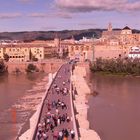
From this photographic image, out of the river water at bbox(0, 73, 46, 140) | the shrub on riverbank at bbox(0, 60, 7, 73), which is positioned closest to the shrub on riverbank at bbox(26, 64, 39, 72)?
the shrub on riverbank at bbox(0, 60, 7, 73)

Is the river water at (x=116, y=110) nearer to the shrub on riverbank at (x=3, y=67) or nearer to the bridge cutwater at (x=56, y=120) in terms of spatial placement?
the bridge cutwater at (x=56, y=120)

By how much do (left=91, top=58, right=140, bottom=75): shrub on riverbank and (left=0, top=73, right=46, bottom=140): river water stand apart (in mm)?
9571

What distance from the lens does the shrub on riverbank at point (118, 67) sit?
131ft

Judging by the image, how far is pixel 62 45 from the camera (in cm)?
6900

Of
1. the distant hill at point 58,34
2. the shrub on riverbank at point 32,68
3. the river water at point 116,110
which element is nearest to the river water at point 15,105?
the river water at point 116,110

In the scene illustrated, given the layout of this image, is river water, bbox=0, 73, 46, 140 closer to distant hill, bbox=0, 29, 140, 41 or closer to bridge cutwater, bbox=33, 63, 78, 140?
bridge cutwater, bbox=33, 63, 78, 140

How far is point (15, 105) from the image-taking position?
22.2m

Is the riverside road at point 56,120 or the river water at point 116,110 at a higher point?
the riverside road at point 56,120

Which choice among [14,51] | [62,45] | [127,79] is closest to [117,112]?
[127,79]

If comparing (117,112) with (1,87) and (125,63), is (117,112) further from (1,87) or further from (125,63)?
(125,63)

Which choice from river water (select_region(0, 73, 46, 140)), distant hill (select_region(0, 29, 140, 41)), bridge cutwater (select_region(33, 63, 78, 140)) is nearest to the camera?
bridge cutwater (select_region(33, 63, 78, 140))

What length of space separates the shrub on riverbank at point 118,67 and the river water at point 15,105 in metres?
9.57

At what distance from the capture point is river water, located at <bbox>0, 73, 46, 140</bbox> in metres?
16.6

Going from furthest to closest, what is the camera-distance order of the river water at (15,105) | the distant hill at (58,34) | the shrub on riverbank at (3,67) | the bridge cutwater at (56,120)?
the distant hill at (58,34) < the shrub on riverbank at (3,67) < the river water at (15,105) < the bridge cutwater at (56,120)
